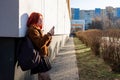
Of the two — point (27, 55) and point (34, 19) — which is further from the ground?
point (34, 19)

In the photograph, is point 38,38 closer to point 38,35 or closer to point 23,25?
point 38,35

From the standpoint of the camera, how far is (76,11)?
66.9 meters

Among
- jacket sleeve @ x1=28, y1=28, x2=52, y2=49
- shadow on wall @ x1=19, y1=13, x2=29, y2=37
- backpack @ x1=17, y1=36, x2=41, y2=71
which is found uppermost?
shadow on wall @ x1=19, y1=13, x2=29, y2=37

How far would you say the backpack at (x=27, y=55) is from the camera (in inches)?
165

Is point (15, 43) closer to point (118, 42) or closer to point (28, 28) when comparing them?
point (28, 28)

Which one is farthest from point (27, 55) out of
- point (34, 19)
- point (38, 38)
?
point (34, 19)

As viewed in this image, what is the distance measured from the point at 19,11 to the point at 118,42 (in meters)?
3.80

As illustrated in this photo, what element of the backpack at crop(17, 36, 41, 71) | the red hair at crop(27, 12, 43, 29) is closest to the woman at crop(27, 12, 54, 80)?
the red hair at crop(27, 12, 43, 29)

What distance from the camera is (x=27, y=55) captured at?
420 centimetres

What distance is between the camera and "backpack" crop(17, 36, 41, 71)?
419 cm

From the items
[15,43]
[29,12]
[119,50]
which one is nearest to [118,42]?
[119,50]

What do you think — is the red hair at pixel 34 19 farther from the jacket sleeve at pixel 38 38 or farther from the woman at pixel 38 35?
the jacket sleeve at pixel 38 38

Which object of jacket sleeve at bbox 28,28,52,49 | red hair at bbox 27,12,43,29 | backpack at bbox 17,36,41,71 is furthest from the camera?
red hair at bbox 27,12,43,29

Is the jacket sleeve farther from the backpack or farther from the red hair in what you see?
the red hair
